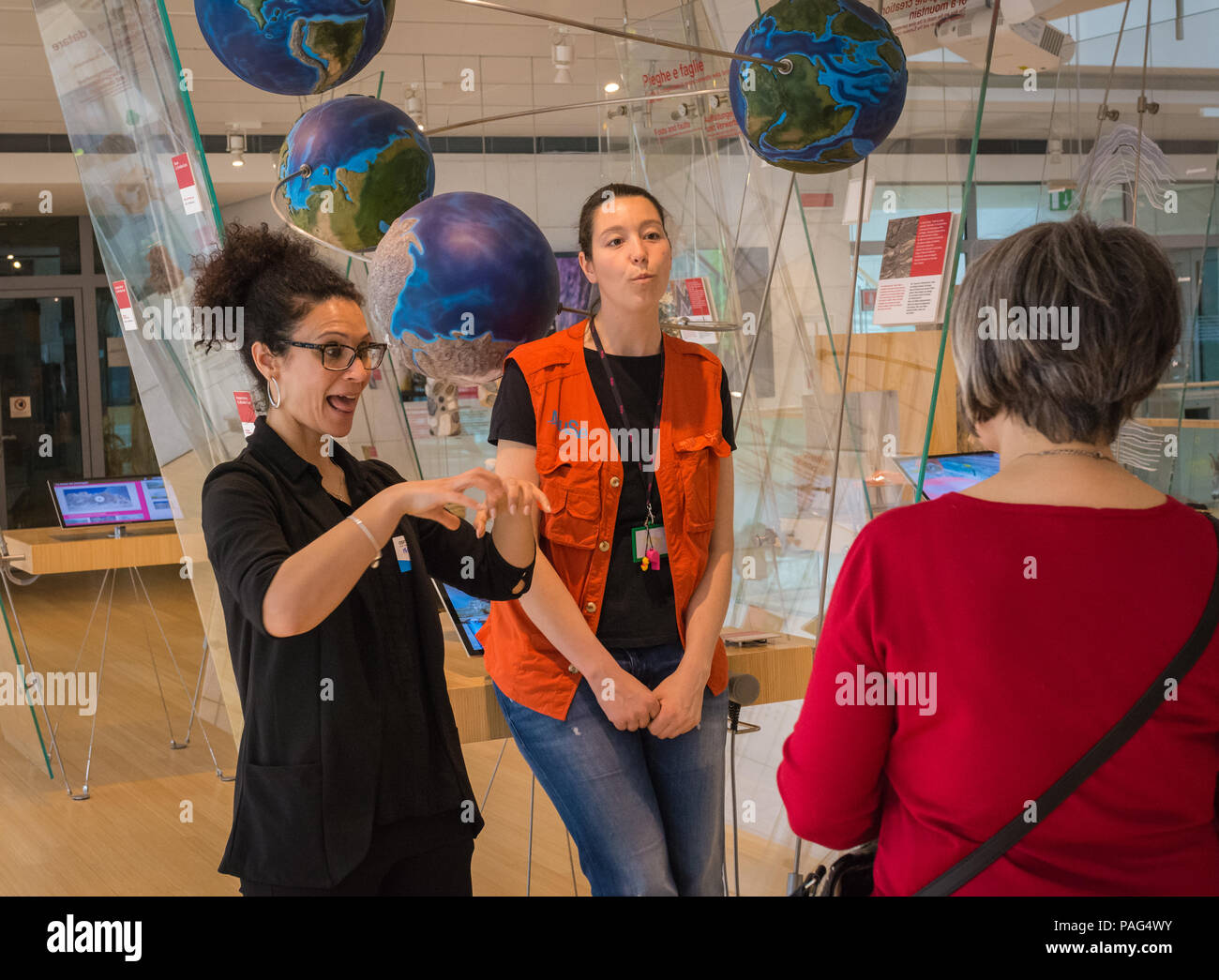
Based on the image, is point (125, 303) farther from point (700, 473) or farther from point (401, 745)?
point (401, 745)

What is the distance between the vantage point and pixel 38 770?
5395mm

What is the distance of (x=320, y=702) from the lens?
1542 millimetres

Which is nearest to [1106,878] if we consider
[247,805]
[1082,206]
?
[247,805]

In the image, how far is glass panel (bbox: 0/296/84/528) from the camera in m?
11.1

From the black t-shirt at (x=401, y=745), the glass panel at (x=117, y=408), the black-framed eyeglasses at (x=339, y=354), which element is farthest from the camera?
the glass panel at (x=117, y=408)

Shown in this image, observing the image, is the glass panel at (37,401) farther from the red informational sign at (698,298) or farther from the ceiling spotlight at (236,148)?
the red informational sign at (698,298)

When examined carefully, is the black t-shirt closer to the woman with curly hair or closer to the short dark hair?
the woman with curly hair

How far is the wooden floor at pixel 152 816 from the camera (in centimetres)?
386

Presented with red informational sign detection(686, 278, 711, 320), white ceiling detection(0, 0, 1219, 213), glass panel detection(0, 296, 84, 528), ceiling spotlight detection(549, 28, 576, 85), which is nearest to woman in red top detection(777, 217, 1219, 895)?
white ceiling detection(0, 0, 1219, 213)

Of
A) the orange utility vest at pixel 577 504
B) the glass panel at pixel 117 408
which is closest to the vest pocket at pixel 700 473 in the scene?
the orange utility vest at pixel 577 504

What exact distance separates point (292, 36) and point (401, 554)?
91 centimetres

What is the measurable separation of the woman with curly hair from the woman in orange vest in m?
0.19

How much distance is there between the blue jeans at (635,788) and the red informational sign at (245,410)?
1342mm

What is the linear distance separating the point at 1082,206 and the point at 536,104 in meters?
5.99
